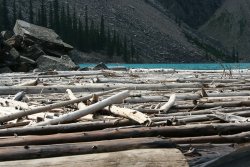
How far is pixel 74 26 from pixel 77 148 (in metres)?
142

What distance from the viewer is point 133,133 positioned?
5621 mm

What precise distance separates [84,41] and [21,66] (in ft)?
350

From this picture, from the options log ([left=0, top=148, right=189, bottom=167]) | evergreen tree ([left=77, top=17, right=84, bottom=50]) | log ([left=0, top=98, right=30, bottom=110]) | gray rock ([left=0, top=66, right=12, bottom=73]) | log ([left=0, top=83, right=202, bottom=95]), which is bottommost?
log ([left=0, top=148, right=189, bottom=167])

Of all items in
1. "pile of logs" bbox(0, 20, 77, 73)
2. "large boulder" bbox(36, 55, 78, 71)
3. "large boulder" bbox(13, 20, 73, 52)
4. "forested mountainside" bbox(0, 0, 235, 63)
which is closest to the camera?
"large boulder" bbox(36, 55, 78, 71)

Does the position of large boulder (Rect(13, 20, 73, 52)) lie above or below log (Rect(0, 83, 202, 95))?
above

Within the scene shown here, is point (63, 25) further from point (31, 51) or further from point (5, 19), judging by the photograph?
point (31, 51)

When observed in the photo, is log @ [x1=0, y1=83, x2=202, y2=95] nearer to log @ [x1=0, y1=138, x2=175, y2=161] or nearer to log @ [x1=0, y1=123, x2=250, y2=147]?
log @ [x1=0, y1=123, x2=250, y2=147]

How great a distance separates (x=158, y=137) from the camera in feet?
18.1

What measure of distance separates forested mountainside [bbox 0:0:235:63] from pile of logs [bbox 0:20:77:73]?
76.3 m

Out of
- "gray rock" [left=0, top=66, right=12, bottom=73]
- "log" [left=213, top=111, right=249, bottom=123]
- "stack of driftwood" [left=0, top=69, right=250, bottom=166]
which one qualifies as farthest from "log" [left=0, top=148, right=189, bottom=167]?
"gray rock" [left=0, top=66, right=12, bottom=73]

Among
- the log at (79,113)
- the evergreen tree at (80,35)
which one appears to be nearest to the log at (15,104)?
the log at (79,113)

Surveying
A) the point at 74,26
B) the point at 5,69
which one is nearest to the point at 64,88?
the point at 5,69

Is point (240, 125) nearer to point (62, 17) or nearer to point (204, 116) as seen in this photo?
point (204, 116)

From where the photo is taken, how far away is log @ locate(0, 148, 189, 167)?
4582mm
